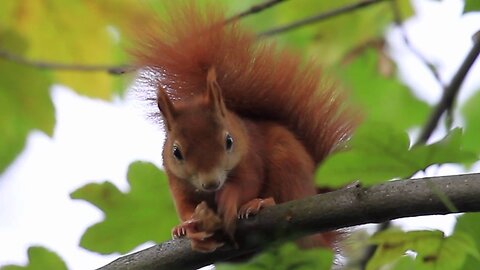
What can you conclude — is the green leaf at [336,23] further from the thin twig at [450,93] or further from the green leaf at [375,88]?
the thin twig at [450,93]

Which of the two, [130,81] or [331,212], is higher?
[130,81]

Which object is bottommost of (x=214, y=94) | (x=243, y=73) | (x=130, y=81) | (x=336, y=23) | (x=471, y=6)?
(x=471, y=6)

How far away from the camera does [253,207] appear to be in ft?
7.17

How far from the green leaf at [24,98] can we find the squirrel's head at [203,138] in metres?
0.85

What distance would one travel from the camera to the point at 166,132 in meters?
2.56

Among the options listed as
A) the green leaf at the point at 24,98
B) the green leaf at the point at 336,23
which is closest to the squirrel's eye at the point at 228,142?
the green leaf at the point at 24,98

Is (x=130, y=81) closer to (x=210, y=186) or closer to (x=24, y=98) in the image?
(x=210, y=186)

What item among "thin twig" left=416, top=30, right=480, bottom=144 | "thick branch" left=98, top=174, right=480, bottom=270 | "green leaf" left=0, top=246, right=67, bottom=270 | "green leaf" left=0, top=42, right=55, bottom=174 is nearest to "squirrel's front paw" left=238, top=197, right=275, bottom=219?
"thick branch" left=98, top=174, right=480, bottom=270

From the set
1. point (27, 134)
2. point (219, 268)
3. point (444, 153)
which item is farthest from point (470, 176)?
point (27, 134)

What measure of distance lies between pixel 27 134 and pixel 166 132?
122 centimetres

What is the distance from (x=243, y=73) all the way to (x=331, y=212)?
79 centimetres

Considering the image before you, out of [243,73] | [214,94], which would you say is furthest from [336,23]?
[214,94]

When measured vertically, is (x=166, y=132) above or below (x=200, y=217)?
above

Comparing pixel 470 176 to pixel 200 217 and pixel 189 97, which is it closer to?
pixel 200 217
